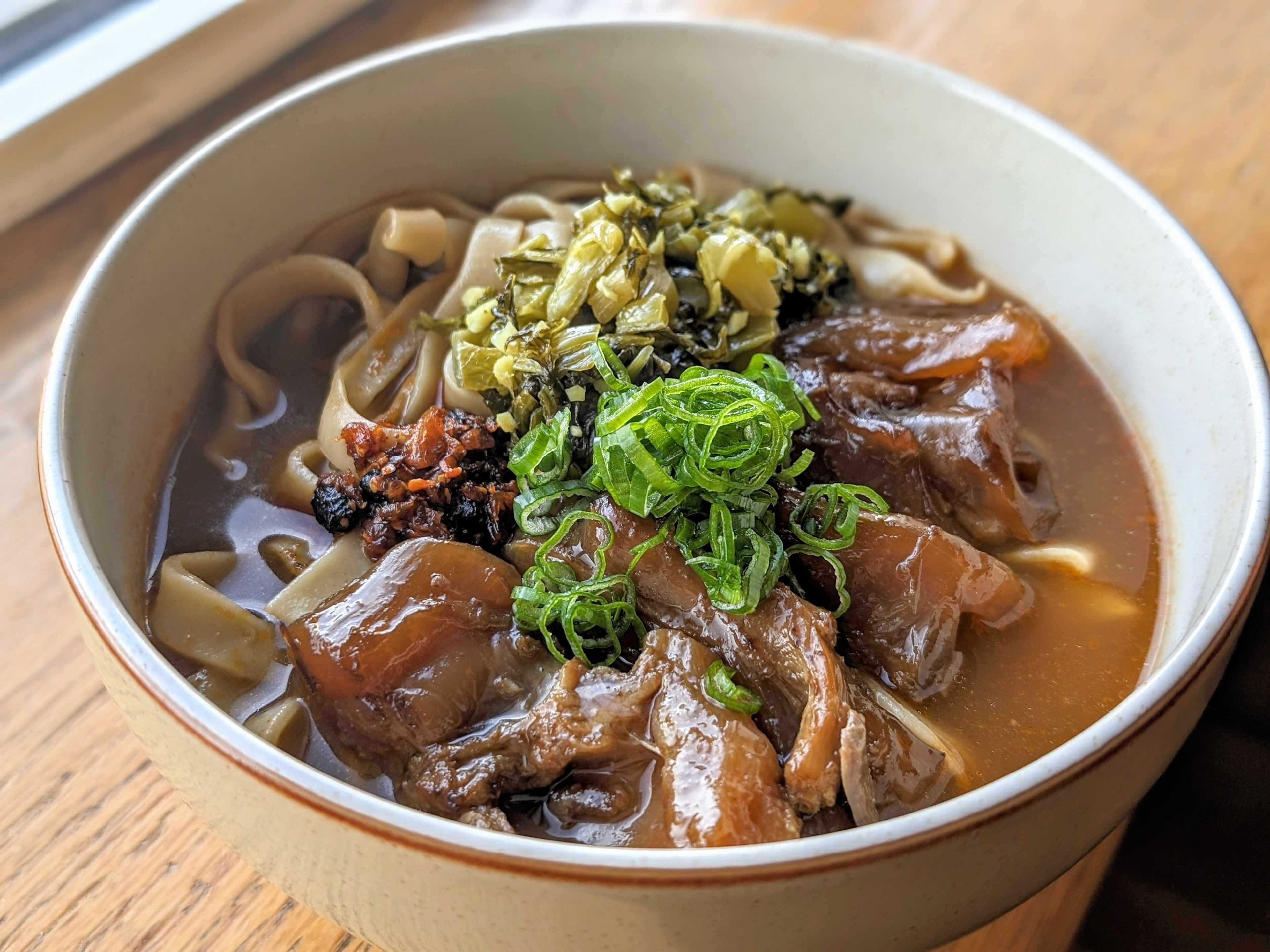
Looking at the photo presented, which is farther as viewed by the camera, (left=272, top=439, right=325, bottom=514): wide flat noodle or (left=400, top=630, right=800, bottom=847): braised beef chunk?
(left=272, top=439, right=325, bottom=514): wide flat noodle

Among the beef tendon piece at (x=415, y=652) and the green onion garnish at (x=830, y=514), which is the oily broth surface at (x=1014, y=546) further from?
the green onion garnish at (x=830, y=514)

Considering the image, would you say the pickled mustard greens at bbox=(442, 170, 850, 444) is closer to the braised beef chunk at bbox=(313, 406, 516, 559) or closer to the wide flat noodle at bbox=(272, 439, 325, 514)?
the braised beef chunk at bbox=(313, 406, 516, 559)

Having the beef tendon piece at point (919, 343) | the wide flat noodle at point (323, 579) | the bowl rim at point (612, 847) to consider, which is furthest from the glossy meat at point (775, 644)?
the beef tendon piece at point (919, 343)

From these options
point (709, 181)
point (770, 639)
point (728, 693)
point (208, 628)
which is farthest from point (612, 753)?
point (709, 181)

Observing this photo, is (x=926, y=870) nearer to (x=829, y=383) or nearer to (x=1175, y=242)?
(x=829, y=383)

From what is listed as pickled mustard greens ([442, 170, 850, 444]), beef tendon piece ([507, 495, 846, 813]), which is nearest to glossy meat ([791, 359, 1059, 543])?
pickled mustard greens ([442, 170, 850, 444])

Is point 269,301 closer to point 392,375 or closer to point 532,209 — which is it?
point 392,375

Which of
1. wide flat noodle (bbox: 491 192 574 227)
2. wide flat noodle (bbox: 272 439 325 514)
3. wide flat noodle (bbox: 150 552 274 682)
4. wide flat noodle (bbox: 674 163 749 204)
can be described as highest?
wide flat noodle (bbox: 674 163 749 204)
